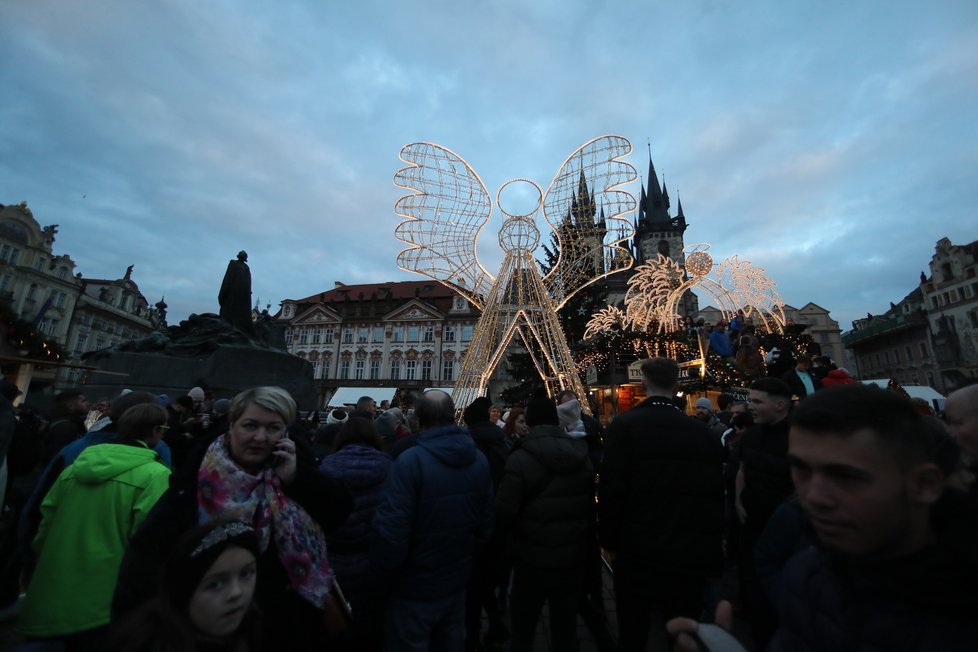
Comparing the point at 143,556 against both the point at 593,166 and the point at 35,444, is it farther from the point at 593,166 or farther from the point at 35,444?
the point at 593,166

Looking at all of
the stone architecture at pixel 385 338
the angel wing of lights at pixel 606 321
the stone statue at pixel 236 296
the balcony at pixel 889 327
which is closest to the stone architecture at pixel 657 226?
the balcony at pixel 889 327

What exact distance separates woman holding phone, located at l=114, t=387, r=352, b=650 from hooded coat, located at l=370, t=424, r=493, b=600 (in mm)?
450

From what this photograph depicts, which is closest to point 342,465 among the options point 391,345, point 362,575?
point 362,575

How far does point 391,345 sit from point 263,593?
44757 millimetres

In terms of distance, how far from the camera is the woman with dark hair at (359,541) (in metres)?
2.41

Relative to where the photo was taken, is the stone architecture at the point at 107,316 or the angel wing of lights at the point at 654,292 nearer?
the angel wing of lights at the point at 654,292

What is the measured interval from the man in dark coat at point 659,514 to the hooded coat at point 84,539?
258 centimetres

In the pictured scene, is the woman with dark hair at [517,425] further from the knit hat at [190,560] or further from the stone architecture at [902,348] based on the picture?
the stone architecture at [902,348]

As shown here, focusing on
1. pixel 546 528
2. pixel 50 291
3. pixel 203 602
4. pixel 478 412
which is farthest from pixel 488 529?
pixel 50 291

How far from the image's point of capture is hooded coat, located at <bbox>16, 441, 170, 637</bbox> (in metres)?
2.04

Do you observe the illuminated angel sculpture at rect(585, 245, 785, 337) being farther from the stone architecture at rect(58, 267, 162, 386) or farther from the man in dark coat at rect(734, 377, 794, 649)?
the stone architecture at rect(58, 267, 162, 386)

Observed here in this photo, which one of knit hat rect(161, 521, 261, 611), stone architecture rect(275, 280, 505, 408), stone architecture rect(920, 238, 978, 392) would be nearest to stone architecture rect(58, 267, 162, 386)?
stone architecture rect(275, 280, 505, 408)

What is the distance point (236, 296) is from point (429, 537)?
1007 centimetres

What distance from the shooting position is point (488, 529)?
→ 263cm
